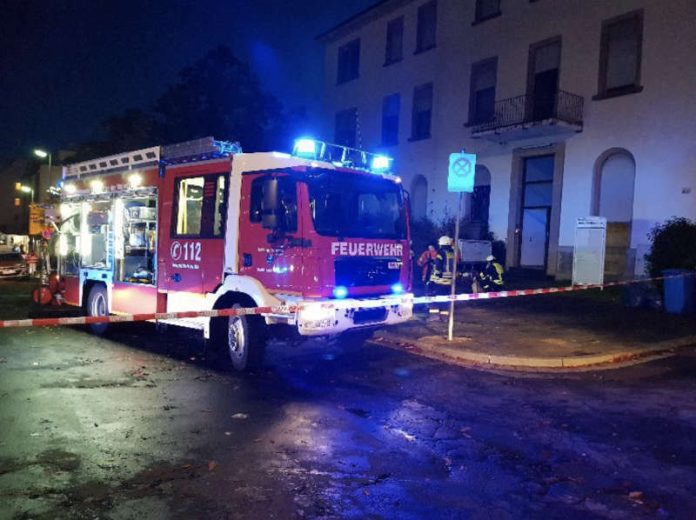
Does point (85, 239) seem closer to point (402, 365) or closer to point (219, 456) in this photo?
point (402, 365)

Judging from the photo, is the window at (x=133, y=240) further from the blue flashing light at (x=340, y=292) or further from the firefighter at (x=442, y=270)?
the firefighter at (x=442, y=270)

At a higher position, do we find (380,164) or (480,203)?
(480,203)

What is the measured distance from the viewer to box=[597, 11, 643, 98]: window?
672 inches

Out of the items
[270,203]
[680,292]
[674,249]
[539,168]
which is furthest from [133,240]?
[539,168]

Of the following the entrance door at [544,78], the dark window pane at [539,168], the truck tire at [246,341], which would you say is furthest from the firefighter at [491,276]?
the dark window pane at [539,168]

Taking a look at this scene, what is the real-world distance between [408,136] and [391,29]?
211 inches

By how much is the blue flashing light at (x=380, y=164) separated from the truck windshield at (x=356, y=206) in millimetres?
262

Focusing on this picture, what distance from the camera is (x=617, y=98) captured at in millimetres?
17531

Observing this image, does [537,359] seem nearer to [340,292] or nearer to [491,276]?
[340,292]

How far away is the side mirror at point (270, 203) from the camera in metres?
6.69

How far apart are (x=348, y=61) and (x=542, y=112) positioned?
12682mm

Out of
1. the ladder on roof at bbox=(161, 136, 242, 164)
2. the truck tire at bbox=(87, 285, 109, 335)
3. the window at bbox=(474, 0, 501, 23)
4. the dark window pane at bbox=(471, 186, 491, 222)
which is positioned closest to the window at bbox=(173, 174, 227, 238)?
the ladder on roof at bbox=(161, 136, 242, 164)

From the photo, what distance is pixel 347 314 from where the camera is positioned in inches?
281

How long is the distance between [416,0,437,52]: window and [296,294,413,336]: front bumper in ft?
63.4
